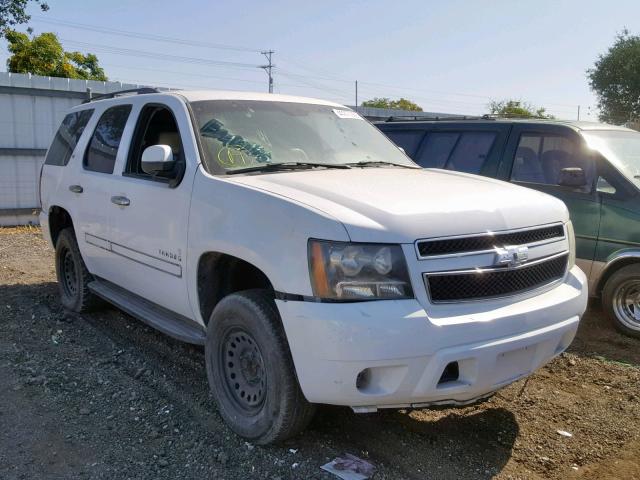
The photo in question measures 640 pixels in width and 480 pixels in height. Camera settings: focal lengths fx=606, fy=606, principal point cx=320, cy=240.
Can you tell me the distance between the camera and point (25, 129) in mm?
11047

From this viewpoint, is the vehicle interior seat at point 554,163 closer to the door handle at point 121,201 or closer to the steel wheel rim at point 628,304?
the steel wheel rim at point 628,304

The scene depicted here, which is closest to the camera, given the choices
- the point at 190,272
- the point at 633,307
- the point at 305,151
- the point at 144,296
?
the point at 190,272

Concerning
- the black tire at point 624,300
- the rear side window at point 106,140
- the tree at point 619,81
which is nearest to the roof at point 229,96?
the rear side window at point 106,140

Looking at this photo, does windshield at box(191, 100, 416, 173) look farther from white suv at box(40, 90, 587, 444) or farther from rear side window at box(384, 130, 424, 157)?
rear side window at box(384, 130, 424, 157)

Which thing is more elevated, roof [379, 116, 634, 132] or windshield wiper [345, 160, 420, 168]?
roof [379, 116, 634, 132]

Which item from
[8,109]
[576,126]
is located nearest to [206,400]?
[576,126]

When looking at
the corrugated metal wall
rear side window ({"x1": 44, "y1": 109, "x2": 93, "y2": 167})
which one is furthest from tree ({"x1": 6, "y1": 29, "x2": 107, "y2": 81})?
rear side window ({"x1": 44, "y1": 109, "x2": 93, "y2": 167})

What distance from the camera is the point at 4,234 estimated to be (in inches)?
417

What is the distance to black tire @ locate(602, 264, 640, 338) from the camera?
5344mm

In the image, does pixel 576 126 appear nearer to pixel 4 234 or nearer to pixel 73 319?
pixel 73 319

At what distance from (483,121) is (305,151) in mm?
3228

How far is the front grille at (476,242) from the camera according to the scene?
288 cm

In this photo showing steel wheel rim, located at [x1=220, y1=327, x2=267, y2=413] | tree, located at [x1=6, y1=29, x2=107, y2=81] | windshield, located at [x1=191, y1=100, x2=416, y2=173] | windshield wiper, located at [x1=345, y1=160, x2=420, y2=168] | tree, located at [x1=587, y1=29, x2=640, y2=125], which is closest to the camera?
steel wheel rim, located at [x1=220, y1=327, x2=267, y2=413]

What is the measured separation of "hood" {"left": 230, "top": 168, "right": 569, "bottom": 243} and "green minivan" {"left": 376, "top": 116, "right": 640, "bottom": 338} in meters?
2.10
